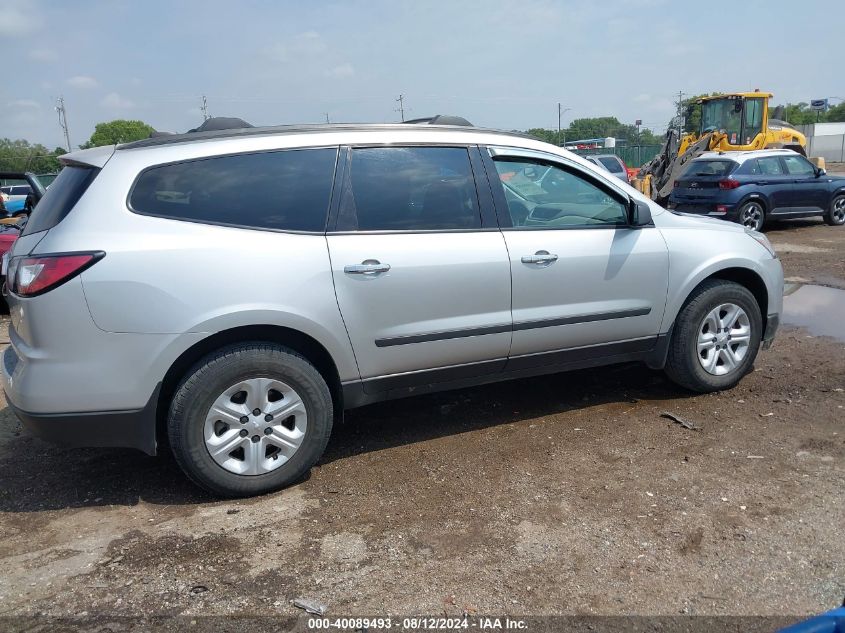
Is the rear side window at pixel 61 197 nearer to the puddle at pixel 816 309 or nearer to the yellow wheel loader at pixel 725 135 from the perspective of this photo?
the puddle at pixel 816 309

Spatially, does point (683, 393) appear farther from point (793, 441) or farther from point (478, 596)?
point (478, 596)

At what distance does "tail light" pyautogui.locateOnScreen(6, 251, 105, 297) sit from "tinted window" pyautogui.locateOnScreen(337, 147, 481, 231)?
1.26 metres

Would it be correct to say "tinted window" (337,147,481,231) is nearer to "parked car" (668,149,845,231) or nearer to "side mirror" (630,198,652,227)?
"side mirror" (630,198,652,227)

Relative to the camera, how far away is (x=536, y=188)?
450 cm

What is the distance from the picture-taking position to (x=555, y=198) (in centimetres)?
456

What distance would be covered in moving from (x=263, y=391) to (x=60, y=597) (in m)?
1.25

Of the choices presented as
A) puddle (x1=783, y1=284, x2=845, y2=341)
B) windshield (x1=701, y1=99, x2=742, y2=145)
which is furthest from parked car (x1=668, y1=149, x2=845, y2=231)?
puddle (x1=783, y1=284, x2=845, y2=341)

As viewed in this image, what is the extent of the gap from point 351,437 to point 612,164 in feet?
53.5

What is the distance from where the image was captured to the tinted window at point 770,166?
45.4ft

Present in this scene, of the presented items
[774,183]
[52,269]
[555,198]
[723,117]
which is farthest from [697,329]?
[723,117]

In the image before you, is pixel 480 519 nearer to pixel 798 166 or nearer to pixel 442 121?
pixel 442 121

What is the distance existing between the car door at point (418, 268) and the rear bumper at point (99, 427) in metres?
1.12

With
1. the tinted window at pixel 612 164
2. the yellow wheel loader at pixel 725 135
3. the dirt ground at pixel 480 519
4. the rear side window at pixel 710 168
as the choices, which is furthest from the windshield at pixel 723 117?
the dirt ground at pixel 480 519

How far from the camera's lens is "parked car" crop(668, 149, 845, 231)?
13.4m
